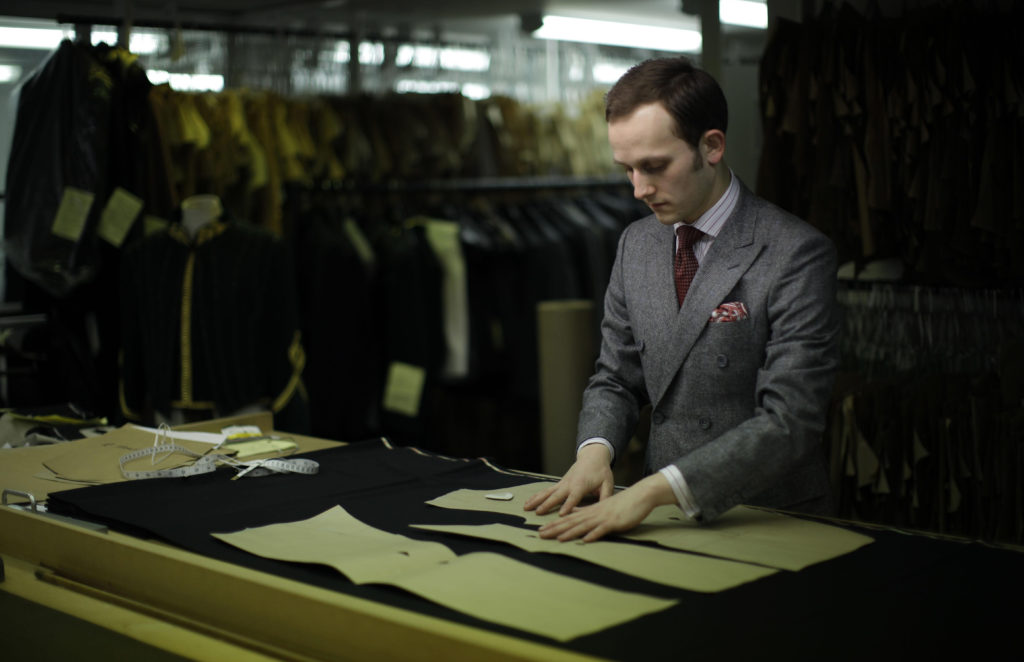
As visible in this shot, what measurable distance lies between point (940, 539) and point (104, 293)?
3.22 m

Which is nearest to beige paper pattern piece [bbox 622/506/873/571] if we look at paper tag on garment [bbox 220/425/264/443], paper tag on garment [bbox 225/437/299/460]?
paper tag on garment [bbox 225/437/299/460]

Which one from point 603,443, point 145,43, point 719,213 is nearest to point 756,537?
point 603,443

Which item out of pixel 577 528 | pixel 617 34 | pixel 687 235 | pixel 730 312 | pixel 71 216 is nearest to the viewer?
pixel 577 528

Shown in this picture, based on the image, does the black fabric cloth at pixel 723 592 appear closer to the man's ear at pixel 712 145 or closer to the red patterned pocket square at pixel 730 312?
the red patterned pocket square at pixel 730 312

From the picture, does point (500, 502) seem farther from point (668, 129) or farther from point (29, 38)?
point (29, 38)

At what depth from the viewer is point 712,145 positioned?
77.1 inches

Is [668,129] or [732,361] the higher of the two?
[668,129]

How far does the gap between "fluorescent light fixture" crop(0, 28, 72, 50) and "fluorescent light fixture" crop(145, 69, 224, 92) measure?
38 centimetres

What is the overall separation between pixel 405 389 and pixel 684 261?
274cm

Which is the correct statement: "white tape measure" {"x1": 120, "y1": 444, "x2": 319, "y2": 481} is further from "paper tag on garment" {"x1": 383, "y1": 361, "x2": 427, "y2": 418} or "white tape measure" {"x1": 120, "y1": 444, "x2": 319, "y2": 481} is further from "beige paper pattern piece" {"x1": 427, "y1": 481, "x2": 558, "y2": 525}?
"paper tag on garment" {"x1": 383, "y1": 361, "x2": 427, "y2": 418}

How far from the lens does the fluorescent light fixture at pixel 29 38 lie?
4.38 metres

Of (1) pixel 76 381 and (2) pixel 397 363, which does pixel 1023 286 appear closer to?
(2) pixel 397 363

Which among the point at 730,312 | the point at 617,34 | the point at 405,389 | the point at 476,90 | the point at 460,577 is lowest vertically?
the point at 405,389

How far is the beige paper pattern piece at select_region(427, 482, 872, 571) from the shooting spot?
62.6 inches
